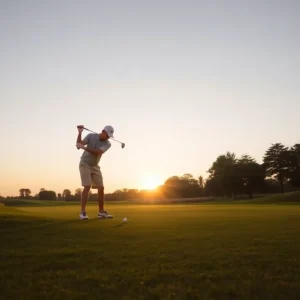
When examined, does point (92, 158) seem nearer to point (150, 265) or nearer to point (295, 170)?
point (150, 265)

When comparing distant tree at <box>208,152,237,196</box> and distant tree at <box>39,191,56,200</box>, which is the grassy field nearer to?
distant tree at <box>208,152,237,196</box>

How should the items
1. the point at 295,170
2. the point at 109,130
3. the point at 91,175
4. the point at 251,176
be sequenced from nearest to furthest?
the point at 91,175 → the point at 109,130 → the point at 295,170 → the point at 251,176

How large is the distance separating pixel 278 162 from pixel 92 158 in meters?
78.8

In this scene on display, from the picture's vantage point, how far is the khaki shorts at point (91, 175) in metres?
9.62

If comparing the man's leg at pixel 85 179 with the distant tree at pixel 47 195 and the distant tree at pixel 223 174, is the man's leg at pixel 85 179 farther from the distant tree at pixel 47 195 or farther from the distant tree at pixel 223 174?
the distant tree at pixel 47 195

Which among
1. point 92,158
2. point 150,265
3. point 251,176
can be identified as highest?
point 251,176

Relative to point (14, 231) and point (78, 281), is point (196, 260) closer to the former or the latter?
point (78, 281)

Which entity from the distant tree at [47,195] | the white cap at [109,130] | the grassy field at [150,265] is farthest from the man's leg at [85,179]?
the distant tree at [47,195]

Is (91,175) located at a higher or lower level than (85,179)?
higher

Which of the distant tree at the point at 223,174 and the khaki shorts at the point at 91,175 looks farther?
the distant tree at the point at 223,174

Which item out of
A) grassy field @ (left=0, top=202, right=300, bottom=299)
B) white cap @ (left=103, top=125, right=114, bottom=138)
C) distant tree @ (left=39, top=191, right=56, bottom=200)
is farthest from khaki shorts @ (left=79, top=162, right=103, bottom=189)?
distant tree @ (left=39, top=191, right=56, bottom=200)

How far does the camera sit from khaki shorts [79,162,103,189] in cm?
962

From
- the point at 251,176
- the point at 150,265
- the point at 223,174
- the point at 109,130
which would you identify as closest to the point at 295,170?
the point at 251,176

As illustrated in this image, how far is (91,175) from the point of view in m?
9.88
